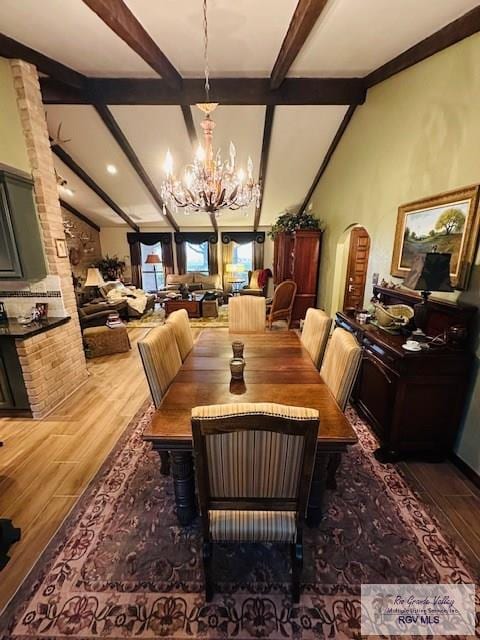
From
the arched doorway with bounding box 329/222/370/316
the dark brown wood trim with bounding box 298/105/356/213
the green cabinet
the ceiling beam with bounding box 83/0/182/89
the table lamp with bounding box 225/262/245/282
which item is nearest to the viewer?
the ceiling beam with bounding box 83/0/182/89

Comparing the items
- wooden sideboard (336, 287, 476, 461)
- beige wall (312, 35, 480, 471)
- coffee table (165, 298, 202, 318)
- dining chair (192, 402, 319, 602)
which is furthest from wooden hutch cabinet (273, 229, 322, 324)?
dining chair (192, 402, 319, 602)

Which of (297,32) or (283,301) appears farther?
(283,301)

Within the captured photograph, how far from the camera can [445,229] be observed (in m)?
2.14

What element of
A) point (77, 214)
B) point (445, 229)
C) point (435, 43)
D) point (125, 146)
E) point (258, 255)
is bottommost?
point (258, 255)

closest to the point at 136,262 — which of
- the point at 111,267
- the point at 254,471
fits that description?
the point at 111,267

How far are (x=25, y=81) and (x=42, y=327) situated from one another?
88.5 inches

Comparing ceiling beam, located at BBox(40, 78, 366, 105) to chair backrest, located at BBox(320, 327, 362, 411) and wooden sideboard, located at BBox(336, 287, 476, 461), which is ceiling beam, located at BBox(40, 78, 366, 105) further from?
chair backrest, located at BBox(320, 327, 362, 411)

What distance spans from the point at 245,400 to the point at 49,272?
8.73 ft

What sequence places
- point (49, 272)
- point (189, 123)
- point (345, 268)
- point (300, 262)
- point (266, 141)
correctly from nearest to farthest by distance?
point (49, 272)
point (189, 123)
point (266, 141)
point (345, 268)
point (300, 262)

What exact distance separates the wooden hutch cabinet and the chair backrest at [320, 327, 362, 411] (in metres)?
3.87

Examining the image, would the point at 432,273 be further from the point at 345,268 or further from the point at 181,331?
the point at 345,268

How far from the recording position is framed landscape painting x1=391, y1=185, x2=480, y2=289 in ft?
6.31

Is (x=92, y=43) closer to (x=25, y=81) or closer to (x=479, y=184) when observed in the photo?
(x=25, y=81)

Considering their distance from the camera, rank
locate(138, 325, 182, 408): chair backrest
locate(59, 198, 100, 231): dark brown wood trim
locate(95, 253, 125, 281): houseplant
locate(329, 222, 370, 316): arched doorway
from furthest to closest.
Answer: locate(95, 253, 125, 281): houseplant → locate(59, 198, 100, 231): dark brown wood trim → locate(329, 222, 370, 316): arched doorway → locate(138, 325, 182, 408): chair backrest
